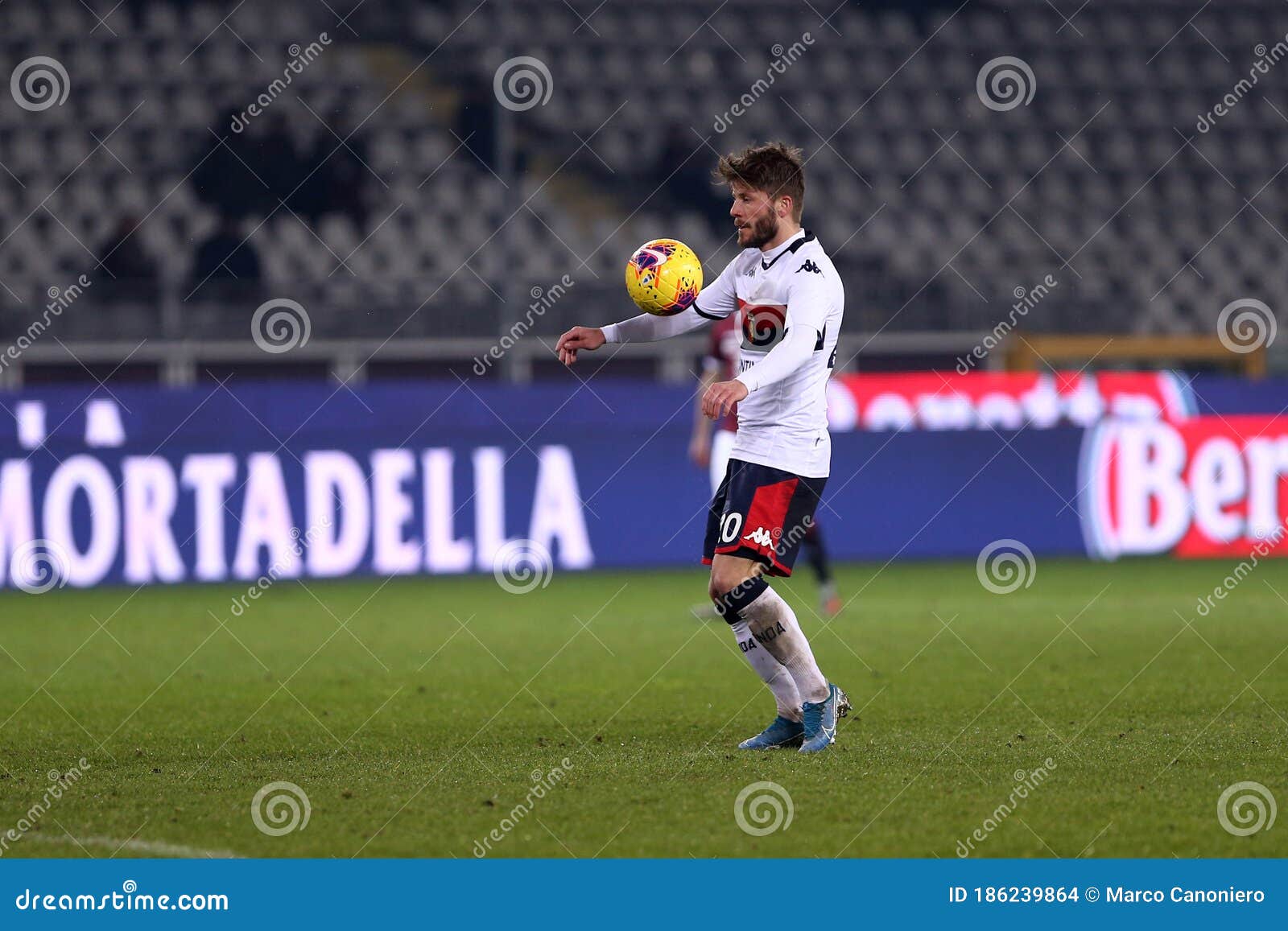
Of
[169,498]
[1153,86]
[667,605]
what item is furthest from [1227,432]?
[1153,86]

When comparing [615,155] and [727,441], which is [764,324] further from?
[615,155]

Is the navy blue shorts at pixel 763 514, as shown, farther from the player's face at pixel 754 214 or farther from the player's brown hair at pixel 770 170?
the player's brown hair at pixel 770 170

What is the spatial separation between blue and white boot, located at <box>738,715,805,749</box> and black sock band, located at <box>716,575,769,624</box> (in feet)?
1.51

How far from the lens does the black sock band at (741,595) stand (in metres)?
A: 5.57

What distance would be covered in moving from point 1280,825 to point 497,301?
12843 millimetres

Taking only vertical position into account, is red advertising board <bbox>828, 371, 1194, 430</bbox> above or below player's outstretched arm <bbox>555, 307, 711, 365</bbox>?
above

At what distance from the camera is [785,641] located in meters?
5.72

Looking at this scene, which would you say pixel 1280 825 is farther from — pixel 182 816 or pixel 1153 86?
pixel 1153 86

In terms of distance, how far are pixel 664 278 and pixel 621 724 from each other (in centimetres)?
177

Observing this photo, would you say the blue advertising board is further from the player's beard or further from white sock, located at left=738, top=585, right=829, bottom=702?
the player's beard

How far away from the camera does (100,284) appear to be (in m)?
15.8

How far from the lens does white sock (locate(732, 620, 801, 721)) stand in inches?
226

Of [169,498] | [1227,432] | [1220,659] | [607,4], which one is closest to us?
[1220,659]

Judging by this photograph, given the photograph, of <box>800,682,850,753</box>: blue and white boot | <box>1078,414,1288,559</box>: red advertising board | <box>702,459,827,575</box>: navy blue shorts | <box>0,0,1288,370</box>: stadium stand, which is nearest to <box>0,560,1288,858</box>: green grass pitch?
<box>800,682,850,753</box>: blue and white boot
